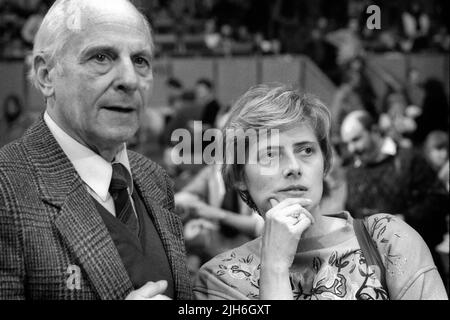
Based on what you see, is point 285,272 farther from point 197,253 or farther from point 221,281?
point 197,253

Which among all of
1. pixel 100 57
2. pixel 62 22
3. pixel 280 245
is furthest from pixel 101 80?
pixel 280 245

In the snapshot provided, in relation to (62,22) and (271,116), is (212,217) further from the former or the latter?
(62,22)

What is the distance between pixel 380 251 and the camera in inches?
65.0

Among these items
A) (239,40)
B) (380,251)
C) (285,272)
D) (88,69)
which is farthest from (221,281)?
(239,40)

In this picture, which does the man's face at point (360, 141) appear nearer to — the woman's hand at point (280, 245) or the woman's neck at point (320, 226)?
the woman's neck at point (320, 226)

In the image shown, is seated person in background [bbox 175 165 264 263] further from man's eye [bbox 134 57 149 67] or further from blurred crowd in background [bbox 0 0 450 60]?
blurred crowd in background [bbox 0 0 450 60]

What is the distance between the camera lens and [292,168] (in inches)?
65.0

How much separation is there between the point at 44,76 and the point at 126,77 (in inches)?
8.0

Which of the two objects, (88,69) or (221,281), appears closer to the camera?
(88,69)

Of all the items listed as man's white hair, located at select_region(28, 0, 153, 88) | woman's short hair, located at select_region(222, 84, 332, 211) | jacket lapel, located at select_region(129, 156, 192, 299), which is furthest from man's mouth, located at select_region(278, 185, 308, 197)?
man's white hair, located at select_region(28, 0, 153, 88)

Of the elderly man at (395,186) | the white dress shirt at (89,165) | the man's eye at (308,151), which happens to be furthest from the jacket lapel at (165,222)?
the elderly man at (395,186)

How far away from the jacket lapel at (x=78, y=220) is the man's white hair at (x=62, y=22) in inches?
7.8

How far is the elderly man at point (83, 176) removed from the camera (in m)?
1.47

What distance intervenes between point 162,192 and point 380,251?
0.60 m
